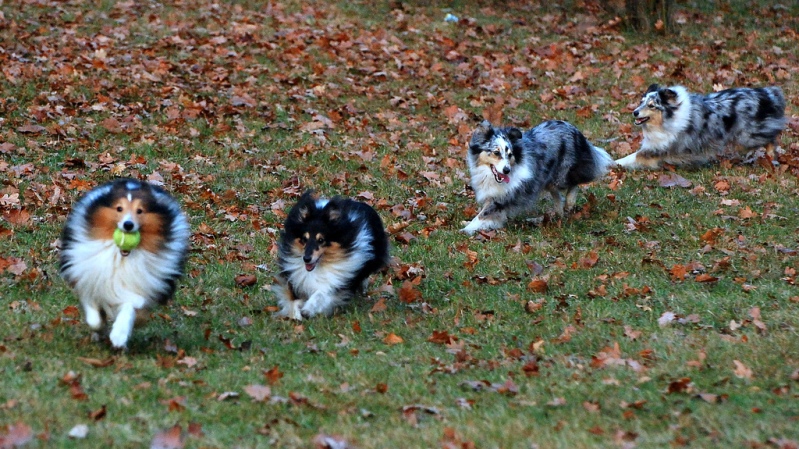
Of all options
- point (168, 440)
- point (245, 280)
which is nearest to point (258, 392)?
point (168, 440)

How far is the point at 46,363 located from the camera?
20.2 feet

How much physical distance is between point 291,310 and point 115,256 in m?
1.82

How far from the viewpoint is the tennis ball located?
643cm

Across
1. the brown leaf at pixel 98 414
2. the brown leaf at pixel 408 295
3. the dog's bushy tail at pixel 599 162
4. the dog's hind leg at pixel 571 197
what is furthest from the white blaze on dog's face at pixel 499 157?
the brown leaf at pixel 98 414

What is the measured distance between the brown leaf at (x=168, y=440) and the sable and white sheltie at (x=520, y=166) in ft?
19.2

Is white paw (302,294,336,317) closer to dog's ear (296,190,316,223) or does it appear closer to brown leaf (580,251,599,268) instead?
dog's ear (296,190,316,223)

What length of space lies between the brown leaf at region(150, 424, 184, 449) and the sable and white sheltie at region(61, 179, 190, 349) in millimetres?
1503

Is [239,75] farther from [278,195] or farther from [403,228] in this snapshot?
[403,228]

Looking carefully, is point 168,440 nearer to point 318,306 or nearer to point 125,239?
point 125,239

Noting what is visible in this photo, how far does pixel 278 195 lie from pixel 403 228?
1805mm

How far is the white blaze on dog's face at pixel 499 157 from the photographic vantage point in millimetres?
10242

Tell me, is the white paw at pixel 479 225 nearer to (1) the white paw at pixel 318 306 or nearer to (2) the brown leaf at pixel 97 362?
(1) the white paw at pixel 318 306

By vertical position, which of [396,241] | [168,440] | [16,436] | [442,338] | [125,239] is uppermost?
[125,239]

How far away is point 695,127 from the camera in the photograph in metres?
13.0
